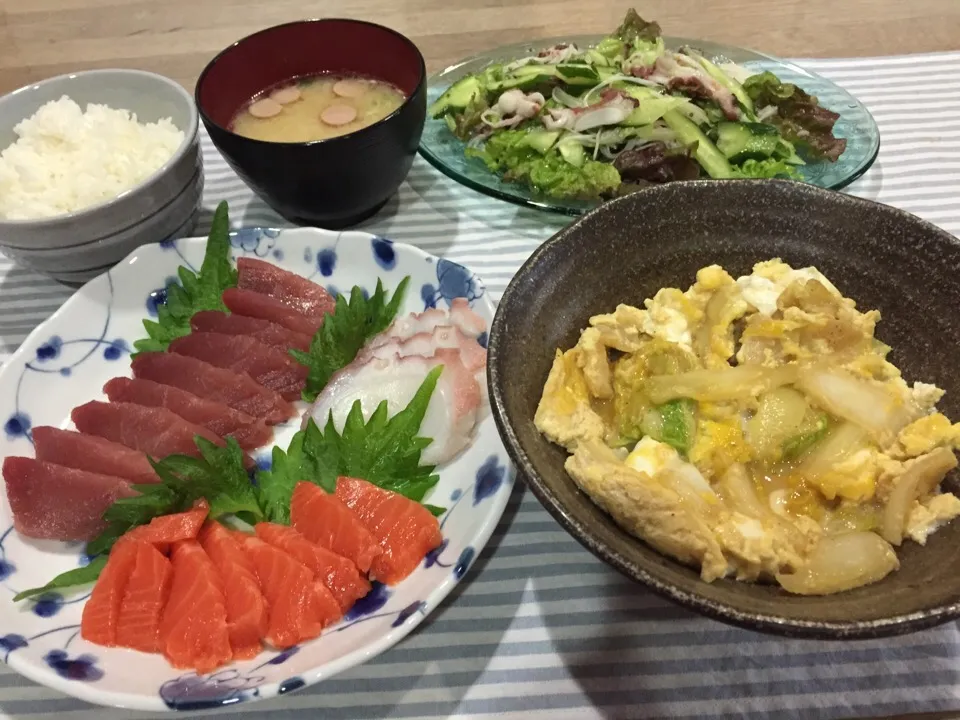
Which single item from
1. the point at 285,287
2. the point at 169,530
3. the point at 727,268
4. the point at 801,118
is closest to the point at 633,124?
the point at 801,118

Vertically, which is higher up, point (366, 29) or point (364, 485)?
point (366, 29)

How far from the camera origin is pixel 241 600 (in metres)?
1.13

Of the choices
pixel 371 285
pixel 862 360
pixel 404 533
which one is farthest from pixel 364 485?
pixel 862 360

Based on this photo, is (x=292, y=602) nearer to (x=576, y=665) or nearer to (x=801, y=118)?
(x=576, y=665)

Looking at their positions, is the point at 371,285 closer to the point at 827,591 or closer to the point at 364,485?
the point at 364,485

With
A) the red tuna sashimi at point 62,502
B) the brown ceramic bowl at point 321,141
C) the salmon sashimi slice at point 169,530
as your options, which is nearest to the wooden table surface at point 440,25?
the brown ceramic bowl at point 321,141

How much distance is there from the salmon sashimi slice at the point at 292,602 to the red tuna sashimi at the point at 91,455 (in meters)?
0.37

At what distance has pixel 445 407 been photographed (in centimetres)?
140

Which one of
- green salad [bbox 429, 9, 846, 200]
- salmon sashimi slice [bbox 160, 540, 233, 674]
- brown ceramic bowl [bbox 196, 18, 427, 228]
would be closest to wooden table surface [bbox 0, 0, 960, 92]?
green salad [bbox 429, 9, 846, 200]

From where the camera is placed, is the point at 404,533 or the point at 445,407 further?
the point at 445,407

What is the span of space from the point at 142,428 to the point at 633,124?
5.11 feet

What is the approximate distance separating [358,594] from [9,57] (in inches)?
120

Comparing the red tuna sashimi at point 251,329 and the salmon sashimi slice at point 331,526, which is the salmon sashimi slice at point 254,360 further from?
the salmon sashimi slice at point 331,526

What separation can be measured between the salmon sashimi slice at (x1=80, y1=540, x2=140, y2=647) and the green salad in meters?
1.37
